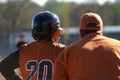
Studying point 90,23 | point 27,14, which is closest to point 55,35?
point 90,23

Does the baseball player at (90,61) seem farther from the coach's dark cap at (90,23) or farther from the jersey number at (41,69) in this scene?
the jersey number at (41,69)

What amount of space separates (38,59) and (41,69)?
0.12 metres

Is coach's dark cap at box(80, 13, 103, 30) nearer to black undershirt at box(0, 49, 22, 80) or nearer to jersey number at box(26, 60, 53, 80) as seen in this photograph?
jersey number at box(26, 60, 53, 80)

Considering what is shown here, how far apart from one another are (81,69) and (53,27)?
1.26 metres

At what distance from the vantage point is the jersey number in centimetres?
616

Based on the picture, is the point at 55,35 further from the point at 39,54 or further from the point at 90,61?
the point at 90,61

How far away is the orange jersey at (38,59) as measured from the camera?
20.3ft

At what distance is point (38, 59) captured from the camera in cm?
623

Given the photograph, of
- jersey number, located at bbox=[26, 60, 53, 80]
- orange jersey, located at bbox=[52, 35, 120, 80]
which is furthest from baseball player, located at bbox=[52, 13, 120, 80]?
jersey number, located at bbox=[26, 60, 53, 80]

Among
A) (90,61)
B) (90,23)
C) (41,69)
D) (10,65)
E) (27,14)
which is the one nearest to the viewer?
(90,61)

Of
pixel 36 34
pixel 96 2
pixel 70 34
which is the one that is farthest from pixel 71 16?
pixel 36 34

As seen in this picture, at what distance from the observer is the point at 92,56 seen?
5.27 m

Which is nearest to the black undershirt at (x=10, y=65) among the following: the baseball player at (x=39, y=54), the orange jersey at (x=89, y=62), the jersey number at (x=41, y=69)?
the baseball player at (x=39, y=54)

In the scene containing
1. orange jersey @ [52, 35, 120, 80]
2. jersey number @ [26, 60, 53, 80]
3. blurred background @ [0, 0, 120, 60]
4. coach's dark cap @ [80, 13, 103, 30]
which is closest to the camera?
orange jersey @ [52, 35, 120, 80]
